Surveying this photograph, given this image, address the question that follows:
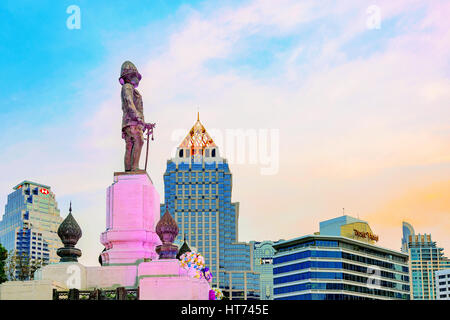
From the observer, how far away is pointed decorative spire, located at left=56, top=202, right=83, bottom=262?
30.9 m

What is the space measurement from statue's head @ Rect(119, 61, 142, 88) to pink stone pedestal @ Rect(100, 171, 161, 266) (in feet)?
15.3

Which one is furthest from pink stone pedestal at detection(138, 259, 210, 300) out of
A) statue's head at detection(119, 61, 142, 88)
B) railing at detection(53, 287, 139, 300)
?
statue's head at detection(119, 61, 142, 88)

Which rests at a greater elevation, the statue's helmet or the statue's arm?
the statue's helmet

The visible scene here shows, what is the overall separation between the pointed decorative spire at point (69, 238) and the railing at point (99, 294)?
13.7 ft

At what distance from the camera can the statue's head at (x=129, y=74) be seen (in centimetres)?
3478

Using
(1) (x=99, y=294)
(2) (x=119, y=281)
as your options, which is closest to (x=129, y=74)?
(2) (x=119, y=281)

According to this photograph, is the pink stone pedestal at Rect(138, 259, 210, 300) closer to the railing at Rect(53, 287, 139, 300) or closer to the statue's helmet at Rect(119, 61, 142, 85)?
the railing at Rect(53, 287, 139, 300)

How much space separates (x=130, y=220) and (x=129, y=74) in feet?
24.0

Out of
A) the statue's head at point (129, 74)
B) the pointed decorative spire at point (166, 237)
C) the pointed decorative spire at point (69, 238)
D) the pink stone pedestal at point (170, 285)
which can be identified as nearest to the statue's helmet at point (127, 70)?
the statue's head at point (129, 74)

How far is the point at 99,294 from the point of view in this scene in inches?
1010
